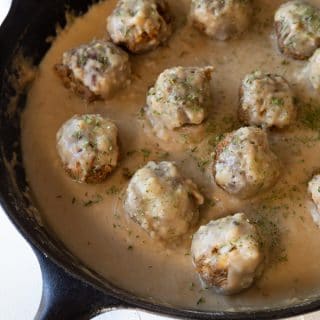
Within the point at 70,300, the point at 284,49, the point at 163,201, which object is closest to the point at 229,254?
the point at 163,201

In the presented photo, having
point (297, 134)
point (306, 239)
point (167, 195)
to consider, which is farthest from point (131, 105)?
point (306, 239)

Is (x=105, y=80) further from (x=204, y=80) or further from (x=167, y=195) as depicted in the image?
(x=167, y=195)

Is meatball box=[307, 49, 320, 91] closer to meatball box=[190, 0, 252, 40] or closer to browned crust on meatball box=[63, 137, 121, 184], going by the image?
meatball box=[190, 0, 252, 40]

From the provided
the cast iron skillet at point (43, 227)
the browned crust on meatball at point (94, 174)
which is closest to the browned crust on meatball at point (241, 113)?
the browned crust on meatball at point (94, 174)

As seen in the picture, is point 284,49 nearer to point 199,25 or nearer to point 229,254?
point 199,25

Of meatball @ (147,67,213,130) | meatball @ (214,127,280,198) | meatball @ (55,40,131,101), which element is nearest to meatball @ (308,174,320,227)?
meatball @ (214,127,280,198)
